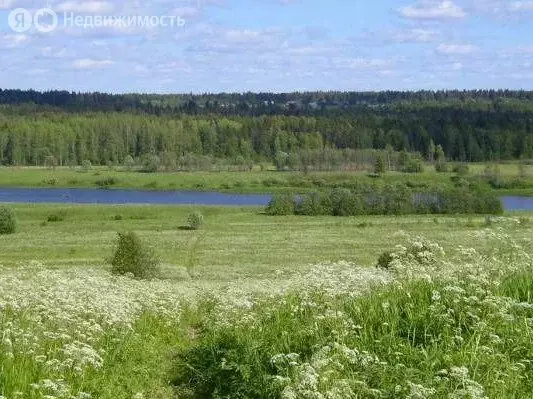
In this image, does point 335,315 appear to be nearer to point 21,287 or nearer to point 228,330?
point 228,330

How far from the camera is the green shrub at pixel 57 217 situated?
294 feet

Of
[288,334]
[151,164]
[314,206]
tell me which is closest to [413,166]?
[151,164]

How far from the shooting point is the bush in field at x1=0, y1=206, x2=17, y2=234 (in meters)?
75.0

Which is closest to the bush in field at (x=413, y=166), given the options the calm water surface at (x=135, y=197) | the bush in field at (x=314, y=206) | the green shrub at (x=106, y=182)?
the calm water surface at (x=135, y=197)

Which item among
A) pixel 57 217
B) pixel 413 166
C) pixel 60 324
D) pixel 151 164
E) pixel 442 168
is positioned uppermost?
pixel 60 324

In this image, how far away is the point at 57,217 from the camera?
90500 millimetres

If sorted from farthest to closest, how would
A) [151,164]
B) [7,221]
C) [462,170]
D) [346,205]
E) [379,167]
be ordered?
[151,164], [379,167], [462,170], [346,205], [7,221]

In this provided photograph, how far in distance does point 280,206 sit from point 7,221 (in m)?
36.0

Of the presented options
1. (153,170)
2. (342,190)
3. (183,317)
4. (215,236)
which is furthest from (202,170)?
(183,317)

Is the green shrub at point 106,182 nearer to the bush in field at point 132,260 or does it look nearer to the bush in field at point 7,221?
the bush in field at point 7,221

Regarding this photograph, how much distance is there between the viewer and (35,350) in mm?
9961

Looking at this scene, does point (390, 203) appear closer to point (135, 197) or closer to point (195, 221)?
point (195, 221)

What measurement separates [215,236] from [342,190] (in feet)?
118

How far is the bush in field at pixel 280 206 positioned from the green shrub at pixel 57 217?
24.3 meters
